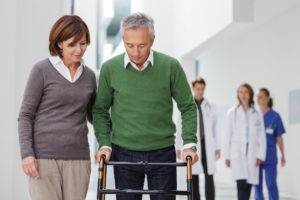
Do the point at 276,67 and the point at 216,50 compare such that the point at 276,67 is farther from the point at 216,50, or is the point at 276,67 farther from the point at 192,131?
the point at 192,131

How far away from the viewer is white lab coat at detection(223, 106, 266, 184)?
5.67 metres

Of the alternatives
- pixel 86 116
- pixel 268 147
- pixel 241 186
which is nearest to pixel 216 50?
pixel 268 147

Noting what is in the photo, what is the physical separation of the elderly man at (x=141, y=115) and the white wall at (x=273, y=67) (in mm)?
6130

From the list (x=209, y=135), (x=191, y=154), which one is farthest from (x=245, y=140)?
(x=191, y=154)

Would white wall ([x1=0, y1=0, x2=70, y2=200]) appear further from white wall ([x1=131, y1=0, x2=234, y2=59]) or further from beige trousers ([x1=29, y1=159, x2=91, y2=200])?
white wall ([x1=131, y1=0, x2=234, y2=59])

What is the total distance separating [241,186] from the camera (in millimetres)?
5676

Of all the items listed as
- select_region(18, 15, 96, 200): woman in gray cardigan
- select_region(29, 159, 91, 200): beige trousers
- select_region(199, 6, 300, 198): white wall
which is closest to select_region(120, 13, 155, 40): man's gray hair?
select_region(18, 15, 96, 200): woman in gray cardigan

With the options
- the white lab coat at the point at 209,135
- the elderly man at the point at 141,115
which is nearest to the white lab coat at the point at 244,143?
the white lab coat at the point at 209,135

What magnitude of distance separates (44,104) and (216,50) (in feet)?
34.2

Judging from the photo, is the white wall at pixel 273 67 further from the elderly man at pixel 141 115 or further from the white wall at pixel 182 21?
the elderly man at pixel 141 115

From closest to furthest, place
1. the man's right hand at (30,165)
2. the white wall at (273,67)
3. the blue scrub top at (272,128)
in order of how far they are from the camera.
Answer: the man's right hand at (30,165), the blue scrub top at (272,128), the white wall at (273,67)

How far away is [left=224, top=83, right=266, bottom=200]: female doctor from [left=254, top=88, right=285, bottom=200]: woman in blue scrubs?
1.76 feet

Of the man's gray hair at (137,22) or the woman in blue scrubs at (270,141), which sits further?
the woman in blue scrubs at (270,141)

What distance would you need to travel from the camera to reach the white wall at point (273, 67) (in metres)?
8.27
